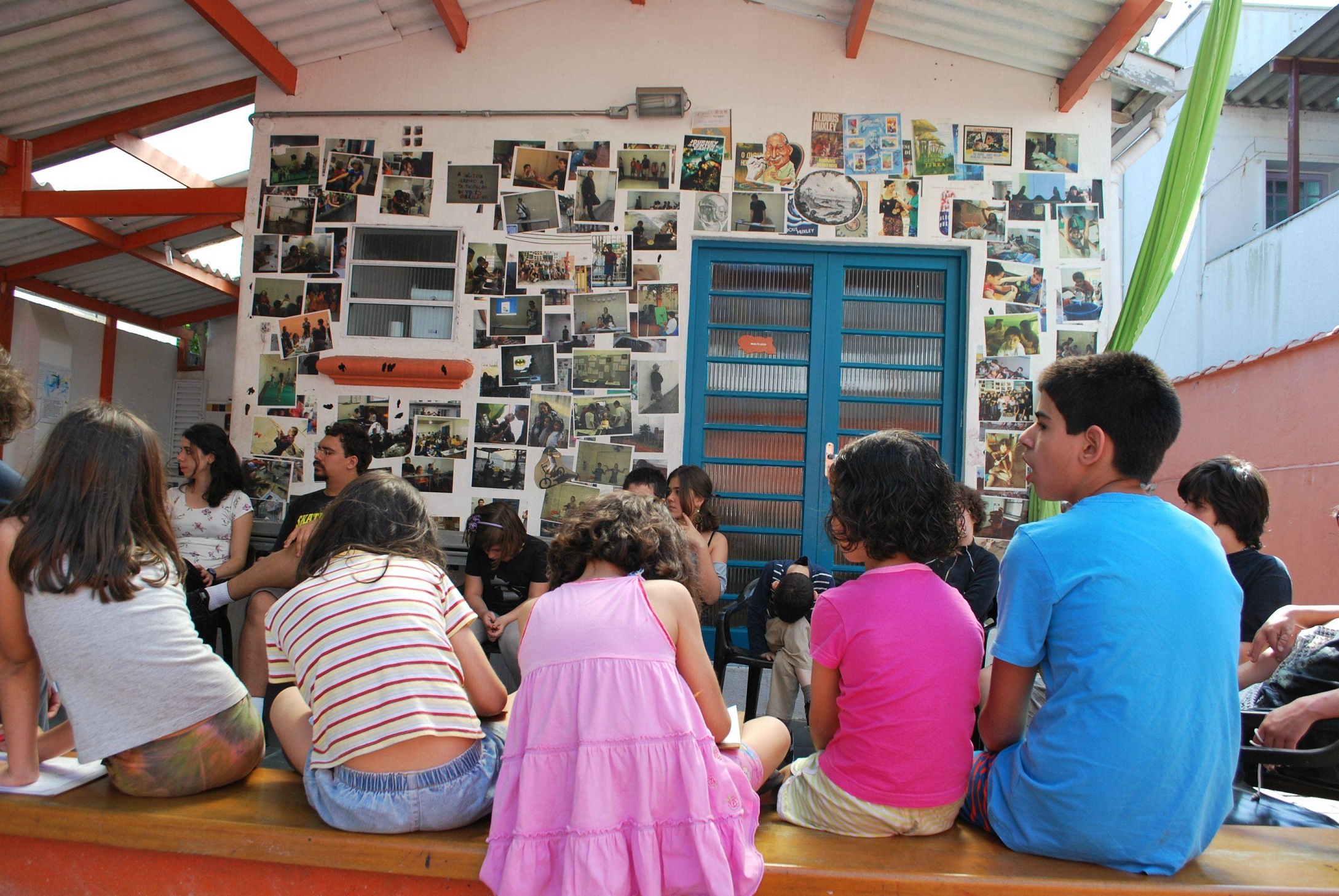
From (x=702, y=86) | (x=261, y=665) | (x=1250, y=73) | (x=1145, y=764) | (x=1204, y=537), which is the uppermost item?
(x=1250, y=73)

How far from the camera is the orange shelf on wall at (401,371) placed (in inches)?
208

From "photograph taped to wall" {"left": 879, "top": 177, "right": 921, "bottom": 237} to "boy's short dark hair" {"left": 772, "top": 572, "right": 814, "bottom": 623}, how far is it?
2662mm

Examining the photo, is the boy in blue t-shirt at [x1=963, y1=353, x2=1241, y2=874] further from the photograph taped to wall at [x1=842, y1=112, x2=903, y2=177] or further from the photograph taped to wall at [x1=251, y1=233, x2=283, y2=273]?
the photograph taped to wall at [x1=251, y1=233, x2=283, y2=273]

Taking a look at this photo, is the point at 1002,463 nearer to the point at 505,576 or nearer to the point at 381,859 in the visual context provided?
the point at 505,576

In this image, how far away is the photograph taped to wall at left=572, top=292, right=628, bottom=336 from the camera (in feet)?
17.6

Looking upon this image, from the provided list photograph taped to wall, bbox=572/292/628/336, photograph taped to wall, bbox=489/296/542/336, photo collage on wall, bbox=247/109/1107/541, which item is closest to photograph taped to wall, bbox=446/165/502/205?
photo collage on wall, bbox=247/109/1107/541

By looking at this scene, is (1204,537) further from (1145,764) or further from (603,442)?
(603,442)

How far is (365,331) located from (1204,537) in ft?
16.1

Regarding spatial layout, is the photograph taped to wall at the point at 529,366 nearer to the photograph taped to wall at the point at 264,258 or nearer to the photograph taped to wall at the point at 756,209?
the photograph taped to wall at the point at 756,209

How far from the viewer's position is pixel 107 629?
1870 millimetres

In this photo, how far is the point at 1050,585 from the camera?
1.67 m

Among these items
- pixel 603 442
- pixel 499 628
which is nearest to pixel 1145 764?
pixel 499 628

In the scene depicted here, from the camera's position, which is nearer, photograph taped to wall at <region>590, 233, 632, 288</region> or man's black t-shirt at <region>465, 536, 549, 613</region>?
man's black t-shirt at <region>465, 536, 549, 613</region>

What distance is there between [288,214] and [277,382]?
109cm
